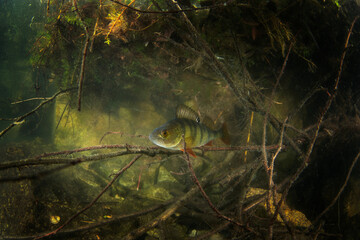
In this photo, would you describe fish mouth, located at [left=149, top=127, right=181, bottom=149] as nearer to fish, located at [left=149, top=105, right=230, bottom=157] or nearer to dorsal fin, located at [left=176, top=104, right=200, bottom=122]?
fish, located at [left=149, top=105, right=230, bottom=157]

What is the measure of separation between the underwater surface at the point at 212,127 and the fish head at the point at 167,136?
2cm

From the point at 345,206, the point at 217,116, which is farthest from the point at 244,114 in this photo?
the point at 345,206

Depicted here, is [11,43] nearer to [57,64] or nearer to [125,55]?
[57,64]

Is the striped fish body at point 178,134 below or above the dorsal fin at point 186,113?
below

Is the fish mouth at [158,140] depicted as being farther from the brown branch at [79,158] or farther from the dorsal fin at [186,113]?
the dorsal fin at [186,113]

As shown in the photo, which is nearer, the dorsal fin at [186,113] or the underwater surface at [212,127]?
the underwater surface at [212,127]

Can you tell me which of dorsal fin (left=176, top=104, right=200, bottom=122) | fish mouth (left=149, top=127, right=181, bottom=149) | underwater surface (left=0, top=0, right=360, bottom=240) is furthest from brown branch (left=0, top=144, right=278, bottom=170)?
dorsal fin (left=176, top=104, right=200, bottom=122)

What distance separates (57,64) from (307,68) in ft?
26.0

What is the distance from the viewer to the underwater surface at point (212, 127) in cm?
Answer: 246

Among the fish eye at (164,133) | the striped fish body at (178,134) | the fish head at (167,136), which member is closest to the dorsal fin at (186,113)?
the striped fish body at (178,134)

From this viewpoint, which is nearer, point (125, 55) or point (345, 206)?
point (345, 206)

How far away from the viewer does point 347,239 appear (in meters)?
3.25

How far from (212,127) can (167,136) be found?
132cm

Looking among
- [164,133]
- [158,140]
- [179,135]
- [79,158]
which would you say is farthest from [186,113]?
[79,158]
